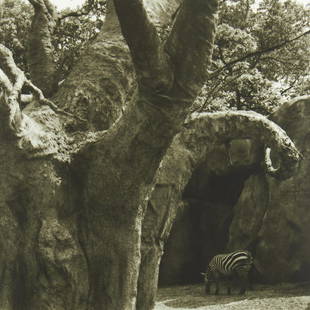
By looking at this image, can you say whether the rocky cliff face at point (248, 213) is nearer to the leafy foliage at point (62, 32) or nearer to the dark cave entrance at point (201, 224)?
the dark cave entrance at point (201, 224)

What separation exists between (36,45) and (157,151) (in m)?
2.75

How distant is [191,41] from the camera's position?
436 centimetres

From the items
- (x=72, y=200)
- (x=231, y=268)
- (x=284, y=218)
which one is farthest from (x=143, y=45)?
(x=284, y=218)

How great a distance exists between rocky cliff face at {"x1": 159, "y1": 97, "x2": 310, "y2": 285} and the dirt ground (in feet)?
3.03

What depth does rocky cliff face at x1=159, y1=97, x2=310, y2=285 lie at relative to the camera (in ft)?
46.1

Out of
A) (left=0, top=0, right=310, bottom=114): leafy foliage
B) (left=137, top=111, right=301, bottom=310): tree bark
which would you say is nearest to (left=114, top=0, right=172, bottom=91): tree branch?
(left=137, top=111, right=301, bottom=310): tree bark

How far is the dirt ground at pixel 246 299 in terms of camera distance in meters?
11.2

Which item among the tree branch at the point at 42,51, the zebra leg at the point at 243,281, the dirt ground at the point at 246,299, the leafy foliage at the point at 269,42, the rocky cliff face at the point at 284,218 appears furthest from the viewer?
the leafy foliage at the point at 269,42

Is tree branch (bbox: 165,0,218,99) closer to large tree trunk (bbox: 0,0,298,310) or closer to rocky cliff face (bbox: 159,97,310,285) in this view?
large tree trunk (bbox: 0,0,298,310)

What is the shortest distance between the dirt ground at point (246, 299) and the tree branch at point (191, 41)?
7318mm

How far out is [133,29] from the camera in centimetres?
418

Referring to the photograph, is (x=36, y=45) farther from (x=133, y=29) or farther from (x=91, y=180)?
(x=133, y=29)

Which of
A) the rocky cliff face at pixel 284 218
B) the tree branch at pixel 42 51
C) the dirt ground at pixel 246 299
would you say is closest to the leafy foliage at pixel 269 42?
the rocky cliff face at pixel 284 218

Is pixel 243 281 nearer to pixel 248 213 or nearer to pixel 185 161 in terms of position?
pixel 248 213
